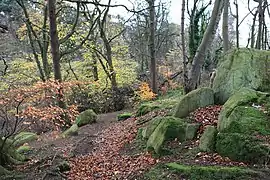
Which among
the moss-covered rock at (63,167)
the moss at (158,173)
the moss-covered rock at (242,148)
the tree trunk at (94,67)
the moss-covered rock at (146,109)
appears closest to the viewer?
the moss-covered rock at (242,148)

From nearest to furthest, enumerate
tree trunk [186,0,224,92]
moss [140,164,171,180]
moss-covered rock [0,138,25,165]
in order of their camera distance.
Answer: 1. moss [140,164,171,180]
2. moss-covered rock [0,138,25,165]
3. tree trunk [186,0,224,92]

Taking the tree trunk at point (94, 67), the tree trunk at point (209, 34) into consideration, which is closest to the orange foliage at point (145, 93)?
the tree trunk at point (94, 67)

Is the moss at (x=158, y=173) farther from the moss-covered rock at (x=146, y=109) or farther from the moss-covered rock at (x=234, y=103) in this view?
the moss-covered rock at (x=146, y=109)

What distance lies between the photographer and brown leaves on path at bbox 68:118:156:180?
19.7ft

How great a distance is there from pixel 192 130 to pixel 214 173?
181 centimetres

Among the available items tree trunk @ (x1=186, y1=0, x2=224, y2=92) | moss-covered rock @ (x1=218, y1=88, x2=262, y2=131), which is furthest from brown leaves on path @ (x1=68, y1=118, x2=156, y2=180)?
tree trunk @ (x1=186, y1=0, x2=224, y2=92)

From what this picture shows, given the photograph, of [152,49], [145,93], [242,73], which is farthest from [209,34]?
[145,93]

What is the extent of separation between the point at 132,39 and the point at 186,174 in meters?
21.9

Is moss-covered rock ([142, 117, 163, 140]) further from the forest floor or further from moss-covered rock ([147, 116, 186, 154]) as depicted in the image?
moss-covered rock ([147, 116, 186, 154])

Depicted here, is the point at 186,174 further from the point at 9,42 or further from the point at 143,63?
the point at 143,63

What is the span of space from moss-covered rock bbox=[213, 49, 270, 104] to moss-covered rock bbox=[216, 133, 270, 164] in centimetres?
253

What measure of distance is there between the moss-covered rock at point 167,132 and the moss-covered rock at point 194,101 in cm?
65

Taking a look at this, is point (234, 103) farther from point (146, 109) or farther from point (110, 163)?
point (146, 109)

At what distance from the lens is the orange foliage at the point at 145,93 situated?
16.8 meters
